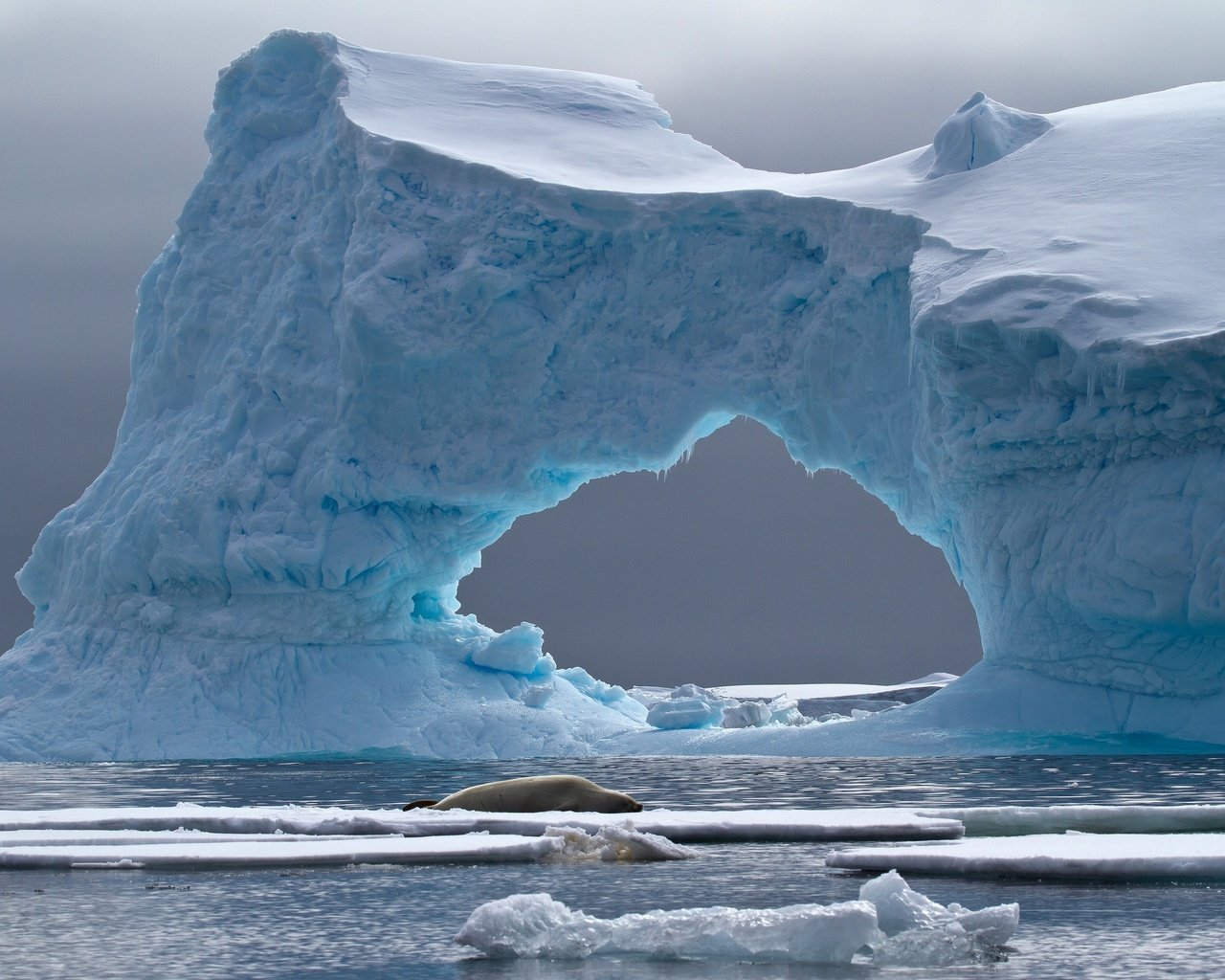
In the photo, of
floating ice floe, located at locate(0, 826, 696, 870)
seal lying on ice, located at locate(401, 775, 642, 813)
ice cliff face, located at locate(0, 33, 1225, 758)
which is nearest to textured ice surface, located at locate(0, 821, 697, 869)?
floating ice floe, located at locate(0, 826, 696, 870)

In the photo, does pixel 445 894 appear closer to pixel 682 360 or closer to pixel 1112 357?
pixel 1112 357

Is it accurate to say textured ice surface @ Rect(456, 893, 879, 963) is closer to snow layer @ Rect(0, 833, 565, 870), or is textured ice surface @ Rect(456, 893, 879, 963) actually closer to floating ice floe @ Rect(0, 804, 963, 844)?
snow layer @ Rect(0, 833, 565, 870)

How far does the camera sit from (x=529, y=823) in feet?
24.9

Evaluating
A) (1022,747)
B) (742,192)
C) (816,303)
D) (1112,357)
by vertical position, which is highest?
(742,192)

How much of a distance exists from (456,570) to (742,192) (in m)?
6.35

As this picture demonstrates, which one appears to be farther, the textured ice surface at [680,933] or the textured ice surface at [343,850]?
the textured ice surface at [343,850]

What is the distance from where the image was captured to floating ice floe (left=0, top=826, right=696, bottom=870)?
6383 mm

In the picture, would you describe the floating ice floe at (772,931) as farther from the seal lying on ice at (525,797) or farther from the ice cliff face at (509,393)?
the ice cliff face at (509,393)

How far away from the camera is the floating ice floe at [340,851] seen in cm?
638

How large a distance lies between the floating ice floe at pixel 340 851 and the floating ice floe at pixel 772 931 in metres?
2.06

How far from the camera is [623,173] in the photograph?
21.5 meters

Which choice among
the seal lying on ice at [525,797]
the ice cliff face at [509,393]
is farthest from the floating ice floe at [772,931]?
the ice cliff face at [509,393]

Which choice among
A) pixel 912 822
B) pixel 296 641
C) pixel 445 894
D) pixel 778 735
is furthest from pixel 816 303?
pixel 445 894

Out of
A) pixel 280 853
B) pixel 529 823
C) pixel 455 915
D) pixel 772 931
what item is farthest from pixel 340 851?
pixel 772 931
